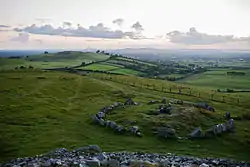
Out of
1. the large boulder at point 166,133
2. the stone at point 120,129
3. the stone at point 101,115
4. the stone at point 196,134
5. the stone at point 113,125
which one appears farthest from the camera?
the stone at point 101,115

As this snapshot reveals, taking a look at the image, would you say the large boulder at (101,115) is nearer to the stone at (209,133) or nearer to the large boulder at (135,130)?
the large boulder at (135,130)

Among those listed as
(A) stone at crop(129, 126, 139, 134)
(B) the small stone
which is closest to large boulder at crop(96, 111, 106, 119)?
(A) stone at crop(129, 126, 139, 134)

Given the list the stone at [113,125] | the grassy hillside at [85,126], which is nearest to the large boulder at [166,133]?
the grassy hillside at [85,126]

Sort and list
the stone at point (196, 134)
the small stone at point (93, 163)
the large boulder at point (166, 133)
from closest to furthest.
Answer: the small stone at point (93, 163)
the large boulder at point (166, 133)
the stone at point (196, 134)

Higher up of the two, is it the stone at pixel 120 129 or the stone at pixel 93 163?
the stone at pixel 93 163

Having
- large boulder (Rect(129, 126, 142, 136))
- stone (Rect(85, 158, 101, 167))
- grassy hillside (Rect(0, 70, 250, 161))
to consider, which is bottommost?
grassy hillside (Rect(0, 70, 250, 161))

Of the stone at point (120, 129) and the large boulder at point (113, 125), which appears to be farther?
the large boulder at point (113, 125)

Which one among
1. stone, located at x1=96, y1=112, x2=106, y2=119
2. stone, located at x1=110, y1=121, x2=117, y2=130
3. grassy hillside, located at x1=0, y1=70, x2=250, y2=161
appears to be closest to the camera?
grassy hillside, located at x1=0, y1=70, x2=250, y2=161

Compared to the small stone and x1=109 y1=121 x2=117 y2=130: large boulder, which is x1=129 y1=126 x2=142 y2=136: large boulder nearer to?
x1=109 y1=121 x2=117 y2=130: large boulder

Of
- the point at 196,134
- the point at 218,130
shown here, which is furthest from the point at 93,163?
the point at 218,130

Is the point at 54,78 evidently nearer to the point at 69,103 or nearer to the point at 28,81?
the point at 28,81

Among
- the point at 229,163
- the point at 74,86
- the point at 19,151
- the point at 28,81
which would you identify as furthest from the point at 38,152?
the point at 28,81
